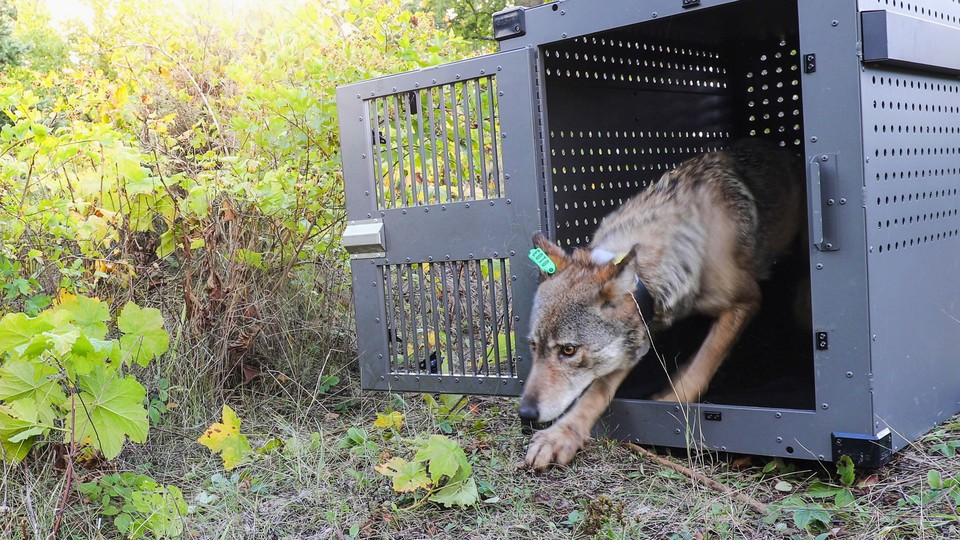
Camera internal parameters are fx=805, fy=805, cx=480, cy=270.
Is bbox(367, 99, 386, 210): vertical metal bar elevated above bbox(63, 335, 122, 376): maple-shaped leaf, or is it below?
above

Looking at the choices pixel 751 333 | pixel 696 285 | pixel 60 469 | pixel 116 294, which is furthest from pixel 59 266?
pixel 751 333

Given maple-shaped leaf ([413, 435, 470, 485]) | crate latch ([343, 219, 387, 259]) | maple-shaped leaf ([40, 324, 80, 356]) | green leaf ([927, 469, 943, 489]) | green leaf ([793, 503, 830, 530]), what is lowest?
green leaf ([793, 503, 830, 530])

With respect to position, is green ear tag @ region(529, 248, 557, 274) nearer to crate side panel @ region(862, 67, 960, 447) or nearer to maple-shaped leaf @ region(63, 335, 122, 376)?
crate side panel @ region(862, 67, 960, 447)

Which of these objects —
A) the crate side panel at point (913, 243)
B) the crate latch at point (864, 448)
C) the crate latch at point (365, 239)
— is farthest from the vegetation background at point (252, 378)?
the crate latch at point (365, 239)

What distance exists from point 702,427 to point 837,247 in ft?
2.69

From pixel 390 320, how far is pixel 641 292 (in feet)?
3.51

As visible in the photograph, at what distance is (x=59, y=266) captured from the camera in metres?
3.60

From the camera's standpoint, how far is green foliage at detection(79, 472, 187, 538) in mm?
2611

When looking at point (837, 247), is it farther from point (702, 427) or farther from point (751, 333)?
point (751, 333)

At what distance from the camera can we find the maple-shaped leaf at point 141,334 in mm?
3105

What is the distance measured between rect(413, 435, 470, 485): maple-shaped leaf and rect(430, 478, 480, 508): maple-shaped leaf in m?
0.03

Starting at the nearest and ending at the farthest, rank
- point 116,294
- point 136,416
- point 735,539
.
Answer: point 735,539
point 136,416
point 116,294

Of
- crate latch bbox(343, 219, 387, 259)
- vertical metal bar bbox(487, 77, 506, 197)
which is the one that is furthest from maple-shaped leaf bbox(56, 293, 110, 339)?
vertical metal bar bbox(487, 77, 506, 197)

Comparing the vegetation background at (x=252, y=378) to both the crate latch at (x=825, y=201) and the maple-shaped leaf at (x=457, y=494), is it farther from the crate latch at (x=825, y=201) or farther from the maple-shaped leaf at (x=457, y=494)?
the crate latch at (x=825, y=201)
